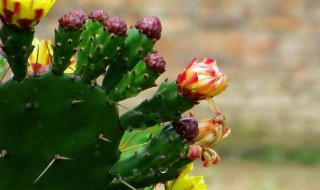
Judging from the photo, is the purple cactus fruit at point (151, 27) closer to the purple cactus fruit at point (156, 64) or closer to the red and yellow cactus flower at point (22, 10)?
the purple cactus fruit at point (156, 64)

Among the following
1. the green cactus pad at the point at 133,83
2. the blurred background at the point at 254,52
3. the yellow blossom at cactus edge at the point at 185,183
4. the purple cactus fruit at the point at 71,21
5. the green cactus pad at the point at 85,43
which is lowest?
the blurred background at the point at 254,52

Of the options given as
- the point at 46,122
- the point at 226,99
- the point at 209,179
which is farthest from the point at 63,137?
the point at 226,99

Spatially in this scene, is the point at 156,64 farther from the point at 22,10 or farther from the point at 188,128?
the point at 22,10

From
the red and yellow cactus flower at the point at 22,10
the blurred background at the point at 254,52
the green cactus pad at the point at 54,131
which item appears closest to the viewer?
the red and yellow cactus flower at the point at 22,10

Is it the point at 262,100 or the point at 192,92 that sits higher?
the point at 192,92

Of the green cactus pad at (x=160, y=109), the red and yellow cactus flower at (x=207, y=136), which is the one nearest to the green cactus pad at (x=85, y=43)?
the green cactus pad at (x=160, y=109)

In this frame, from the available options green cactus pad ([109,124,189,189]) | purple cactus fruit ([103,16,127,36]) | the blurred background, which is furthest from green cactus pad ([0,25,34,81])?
the blurred background

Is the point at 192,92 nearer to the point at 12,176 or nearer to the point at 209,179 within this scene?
the point at 12,176
